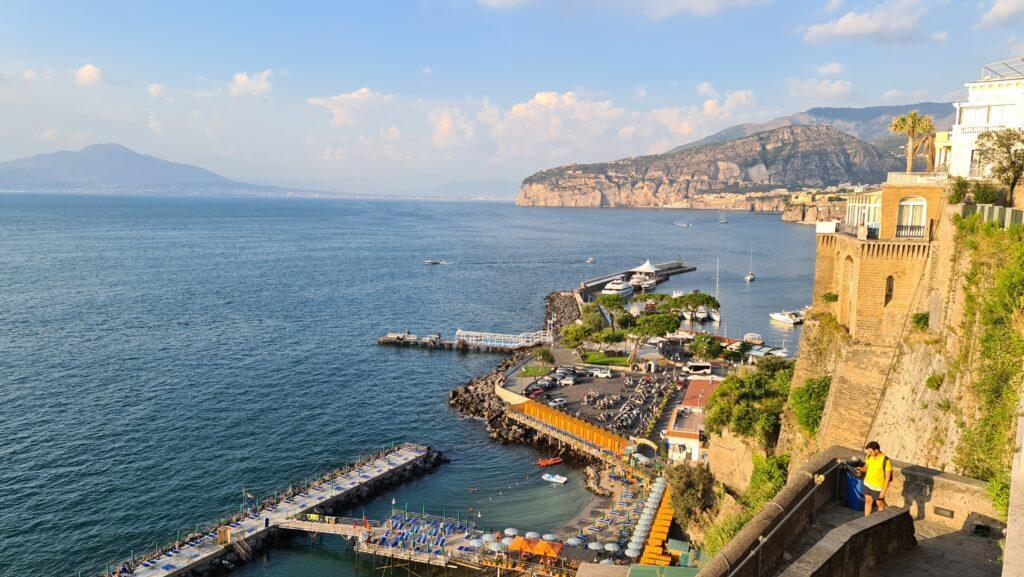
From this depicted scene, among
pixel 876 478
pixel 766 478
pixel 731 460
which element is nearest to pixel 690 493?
pixel 731 460

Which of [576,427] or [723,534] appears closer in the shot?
[723,534]

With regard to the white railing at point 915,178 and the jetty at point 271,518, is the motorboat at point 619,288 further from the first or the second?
the white railing at point 915,178

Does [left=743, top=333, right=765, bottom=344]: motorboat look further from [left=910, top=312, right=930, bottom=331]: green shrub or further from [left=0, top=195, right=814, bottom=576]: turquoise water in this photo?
[left=910, top=312, right=930, bottom=331]: green shrub

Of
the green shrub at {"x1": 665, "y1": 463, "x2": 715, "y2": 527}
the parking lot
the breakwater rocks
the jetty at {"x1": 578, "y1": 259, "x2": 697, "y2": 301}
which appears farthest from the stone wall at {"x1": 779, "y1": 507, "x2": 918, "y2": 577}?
the jetty at {"x1": 578, "y1": 259, "x2": 697, "y2": 301}

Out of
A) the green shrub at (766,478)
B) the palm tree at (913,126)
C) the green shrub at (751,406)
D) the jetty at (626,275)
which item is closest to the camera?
the green shrub at (766,478)

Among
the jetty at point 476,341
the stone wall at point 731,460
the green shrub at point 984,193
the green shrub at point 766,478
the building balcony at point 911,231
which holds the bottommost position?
the jetty at point 476,341

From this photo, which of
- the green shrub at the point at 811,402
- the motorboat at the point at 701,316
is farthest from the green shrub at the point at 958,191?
the motorboat at the point at 701,316

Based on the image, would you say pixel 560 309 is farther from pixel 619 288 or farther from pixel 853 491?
pixel 853 491
